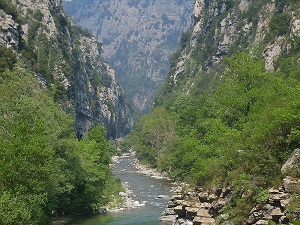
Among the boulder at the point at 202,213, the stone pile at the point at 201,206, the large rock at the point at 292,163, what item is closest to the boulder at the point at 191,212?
the stone pile at the point at 201,206

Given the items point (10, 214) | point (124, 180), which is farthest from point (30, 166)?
point (124, 180)

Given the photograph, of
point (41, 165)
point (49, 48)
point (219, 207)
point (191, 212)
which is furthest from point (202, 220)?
point (49, 48)

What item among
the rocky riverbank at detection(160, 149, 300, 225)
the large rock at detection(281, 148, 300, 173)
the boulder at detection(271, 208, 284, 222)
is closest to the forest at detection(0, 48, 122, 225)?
the rocky riverbank at detection(160, 149, 300, 225)

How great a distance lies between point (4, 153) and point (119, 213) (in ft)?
76.2

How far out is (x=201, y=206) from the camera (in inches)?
1362

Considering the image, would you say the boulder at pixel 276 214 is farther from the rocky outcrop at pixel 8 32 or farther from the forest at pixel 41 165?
the rocky outcrop at pixel 8 32

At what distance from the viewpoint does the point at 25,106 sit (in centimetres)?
4031

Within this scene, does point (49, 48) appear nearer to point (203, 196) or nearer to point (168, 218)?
point (168, 218)

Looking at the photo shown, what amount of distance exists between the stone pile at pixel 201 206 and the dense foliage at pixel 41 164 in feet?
38.1

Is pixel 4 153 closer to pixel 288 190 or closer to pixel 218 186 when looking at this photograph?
pixel 218 186

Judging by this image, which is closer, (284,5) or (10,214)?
(10,214)

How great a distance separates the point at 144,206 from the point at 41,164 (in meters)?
24.5

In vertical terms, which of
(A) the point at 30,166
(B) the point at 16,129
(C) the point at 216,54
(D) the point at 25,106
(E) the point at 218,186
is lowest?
(E) the point at 218,186

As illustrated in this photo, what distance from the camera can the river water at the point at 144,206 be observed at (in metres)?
44.4
